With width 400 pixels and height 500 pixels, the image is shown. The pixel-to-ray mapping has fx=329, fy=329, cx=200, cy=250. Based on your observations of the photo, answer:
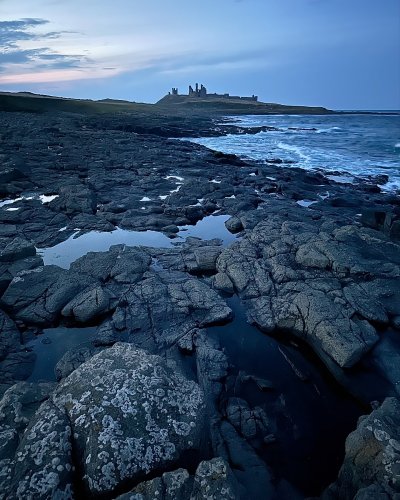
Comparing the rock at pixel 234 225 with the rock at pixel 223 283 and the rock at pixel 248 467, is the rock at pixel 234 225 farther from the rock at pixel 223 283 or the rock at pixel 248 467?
the rock at pixel 248 467

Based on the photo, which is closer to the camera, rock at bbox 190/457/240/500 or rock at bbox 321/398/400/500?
rock at bbox 190/457/240/500

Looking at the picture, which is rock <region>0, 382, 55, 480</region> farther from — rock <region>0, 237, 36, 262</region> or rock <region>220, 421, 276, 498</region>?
rock <region>0, 237, 36, 262</region>

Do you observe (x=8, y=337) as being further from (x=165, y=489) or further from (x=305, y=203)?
(x=305, y=203)

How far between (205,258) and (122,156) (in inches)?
1138

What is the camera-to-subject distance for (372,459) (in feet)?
21.8

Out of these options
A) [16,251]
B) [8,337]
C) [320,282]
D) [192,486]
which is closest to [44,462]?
[192,486]

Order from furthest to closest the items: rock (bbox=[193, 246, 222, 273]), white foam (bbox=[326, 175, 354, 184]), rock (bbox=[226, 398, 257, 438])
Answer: white foam (bbox=[326, 175, 354, 184]) → rock (bbox=[193, 246, 222, 273]) → rock (bbox=[226, 398, 257, 438])

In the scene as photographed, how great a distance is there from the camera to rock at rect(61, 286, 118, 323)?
12859 mm

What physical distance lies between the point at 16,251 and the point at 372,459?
15972 mm

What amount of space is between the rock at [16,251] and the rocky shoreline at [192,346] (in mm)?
67

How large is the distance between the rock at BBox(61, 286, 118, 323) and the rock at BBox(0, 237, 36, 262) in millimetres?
4750

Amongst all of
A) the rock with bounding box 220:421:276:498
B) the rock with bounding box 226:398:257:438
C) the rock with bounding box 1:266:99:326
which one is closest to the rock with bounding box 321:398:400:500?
the rock with bounding box 220:421:276:498

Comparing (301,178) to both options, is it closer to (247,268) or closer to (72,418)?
(247,268)

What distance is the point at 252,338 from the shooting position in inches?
484
